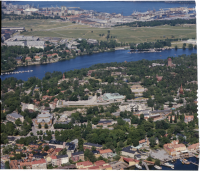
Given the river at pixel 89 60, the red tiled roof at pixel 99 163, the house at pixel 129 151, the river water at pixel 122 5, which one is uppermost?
the river water at pixel 122 5

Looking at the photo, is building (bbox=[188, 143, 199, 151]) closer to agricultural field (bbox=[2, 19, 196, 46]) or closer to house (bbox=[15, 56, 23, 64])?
house (bbox=[15, 56, 23, 64])

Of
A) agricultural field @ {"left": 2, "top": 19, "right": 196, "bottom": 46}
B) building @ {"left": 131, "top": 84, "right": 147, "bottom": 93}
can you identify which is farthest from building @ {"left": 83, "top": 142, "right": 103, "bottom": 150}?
agricultural field @ {"left": 2, "top": 19, "right": 196, "bottom": 46}

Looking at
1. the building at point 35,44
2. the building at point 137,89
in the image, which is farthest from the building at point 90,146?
the building at point 35,44

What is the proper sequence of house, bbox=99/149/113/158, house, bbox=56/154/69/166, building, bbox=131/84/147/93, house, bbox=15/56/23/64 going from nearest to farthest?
1. house, bbox=56/154/69/166
2. house, bbox=99/149/113/158
3. building, bbox=131/84/147/93
4. house, bbox=15/56/23/64

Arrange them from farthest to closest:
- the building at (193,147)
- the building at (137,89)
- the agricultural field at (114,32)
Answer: the agricultural field at (114,32), the building at (137,89), the building at (193,147)

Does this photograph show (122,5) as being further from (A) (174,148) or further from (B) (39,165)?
(B) (39,165)

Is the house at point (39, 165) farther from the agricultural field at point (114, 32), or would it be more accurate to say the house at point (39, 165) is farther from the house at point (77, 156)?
the agricultural field at point (114, 32)

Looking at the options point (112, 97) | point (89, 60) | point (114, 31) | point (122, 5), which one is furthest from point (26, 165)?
point (122, 5)
